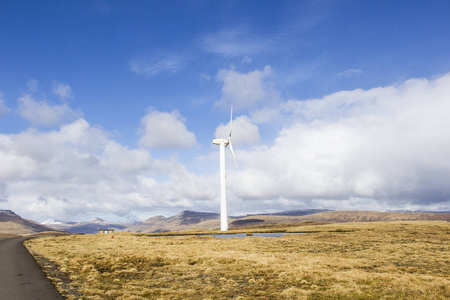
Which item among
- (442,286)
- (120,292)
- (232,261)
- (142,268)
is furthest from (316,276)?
(142,268)

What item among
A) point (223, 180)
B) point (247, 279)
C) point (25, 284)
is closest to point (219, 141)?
point (223, 180)

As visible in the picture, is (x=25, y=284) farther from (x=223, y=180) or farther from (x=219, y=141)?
(x=219, y=141)

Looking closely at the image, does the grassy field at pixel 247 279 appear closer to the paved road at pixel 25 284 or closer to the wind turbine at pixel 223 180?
the paved road at pixel 25 284

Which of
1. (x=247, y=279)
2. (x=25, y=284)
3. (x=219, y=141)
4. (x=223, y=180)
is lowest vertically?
(x=247, y=279)

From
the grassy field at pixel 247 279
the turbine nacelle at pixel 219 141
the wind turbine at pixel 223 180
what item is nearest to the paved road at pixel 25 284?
the grassy field at pixel 247 279

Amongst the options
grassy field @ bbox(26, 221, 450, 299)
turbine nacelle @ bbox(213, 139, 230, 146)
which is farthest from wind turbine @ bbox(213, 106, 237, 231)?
grassy field @ bbox(26, 221, 450, 299)

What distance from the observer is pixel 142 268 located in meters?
31.9

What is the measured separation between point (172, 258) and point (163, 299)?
19127 mm

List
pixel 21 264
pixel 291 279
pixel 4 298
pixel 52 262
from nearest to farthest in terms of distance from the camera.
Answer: pixel 4 298, pixel 291 279, pixel 21 264, pixel 52 262

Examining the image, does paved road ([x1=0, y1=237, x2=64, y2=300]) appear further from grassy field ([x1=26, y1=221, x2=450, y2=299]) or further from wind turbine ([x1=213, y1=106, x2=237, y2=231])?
wind turbine ([x1=213, y1=106, x2=237, y2=231])

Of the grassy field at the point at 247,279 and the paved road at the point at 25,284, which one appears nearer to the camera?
the paved road at the point at 25,284

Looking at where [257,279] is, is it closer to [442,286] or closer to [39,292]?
[442,286]

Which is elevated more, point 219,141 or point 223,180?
point 219,141

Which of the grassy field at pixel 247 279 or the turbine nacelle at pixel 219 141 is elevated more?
the turbine nacelle at pixel 219 141
